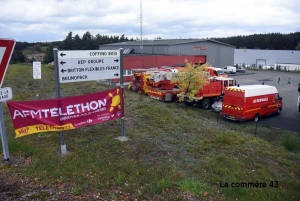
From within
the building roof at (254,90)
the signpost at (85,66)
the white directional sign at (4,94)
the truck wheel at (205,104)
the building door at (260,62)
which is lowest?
the truck wheel at (205,104)

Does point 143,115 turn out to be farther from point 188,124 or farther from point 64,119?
point 64,119

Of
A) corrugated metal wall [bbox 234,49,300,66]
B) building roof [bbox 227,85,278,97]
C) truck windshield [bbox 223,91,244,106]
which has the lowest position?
truck windshield [bbox 223,91,244,106]

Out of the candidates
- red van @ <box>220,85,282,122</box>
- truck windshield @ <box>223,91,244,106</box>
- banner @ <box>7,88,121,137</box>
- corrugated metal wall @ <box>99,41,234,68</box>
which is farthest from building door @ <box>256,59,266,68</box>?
banner @ <box>7,88,121,137</box>

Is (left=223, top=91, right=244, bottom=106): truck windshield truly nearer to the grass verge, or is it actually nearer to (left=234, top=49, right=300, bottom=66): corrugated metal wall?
the grass verge

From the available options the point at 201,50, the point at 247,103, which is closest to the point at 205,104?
the point at 247,103

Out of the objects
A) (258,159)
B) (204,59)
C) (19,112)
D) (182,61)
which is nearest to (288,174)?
(258,159)

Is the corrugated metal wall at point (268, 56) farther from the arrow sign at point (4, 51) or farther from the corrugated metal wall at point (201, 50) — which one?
the arrow sign at point (4, 51)

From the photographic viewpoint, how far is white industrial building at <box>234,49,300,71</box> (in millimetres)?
76188

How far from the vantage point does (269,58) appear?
270 ft

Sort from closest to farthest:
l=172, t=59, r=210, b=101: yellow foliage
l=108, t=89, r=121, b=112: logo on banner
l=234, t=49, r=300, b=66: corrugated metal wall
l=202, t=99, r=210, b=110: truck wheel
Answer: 1. l=108, t=89, r=121, b=112: logo on banner
2. l=172, t=59, r=210, b=101: yellow foliage
3. l=202, t=99, r=210, b=110: truck wheel
4. l=234, t=49, r=300, b=66: corrugated metal wall

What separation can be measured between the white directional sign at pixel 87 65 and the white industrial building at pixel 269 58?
7249 centimetres

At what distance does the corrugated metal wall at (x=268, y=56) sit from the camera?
3063 inches

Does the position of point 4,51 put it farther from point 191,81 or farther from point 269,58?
point 269,58

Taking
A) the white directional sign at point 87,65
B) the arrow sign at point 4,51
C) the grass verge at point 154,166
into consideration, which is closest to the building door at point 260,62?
the grass verge at point 154,166
